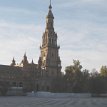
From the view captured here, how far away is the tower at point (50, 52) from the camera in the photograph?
13350cm

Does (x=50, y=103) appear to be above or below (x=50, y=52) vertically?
below

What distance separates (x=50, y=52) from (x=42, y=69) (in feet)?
22.7

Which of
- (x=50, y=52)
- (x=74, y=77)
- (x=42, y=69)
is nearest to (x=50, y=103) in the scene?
(x=74, y=77)

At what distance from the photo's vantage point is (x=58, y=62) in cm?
13488

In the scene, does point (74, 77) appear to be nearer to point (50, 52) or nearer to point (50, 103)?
point (50, 52)

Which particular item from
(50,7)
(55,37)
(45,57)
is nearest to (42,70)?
(45,57)

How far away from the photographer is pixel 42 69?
133625mm

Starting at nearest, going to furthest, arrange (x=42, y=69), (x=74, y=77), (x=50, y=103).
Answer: (x=50, y=103)
(x=74, y=77)
(x=42, y=69)

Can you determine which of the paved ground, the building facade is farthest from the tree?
the paved ground

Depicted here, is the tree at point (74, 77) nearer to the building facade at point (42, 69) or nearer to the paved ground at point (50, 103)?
the building facade at point (42, 69)

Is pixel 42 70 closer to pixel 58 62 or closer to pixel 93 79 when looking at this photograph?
pixel 58 62

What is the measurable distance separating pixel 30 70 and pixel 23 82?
4.96 m

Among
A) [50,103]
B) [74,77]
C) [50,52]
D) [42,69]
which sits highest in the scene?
[50,52]

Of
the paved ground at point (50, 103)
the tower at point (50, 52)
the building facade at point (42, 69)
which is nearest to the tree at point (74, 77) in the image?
the building facade at point (42, 69)
